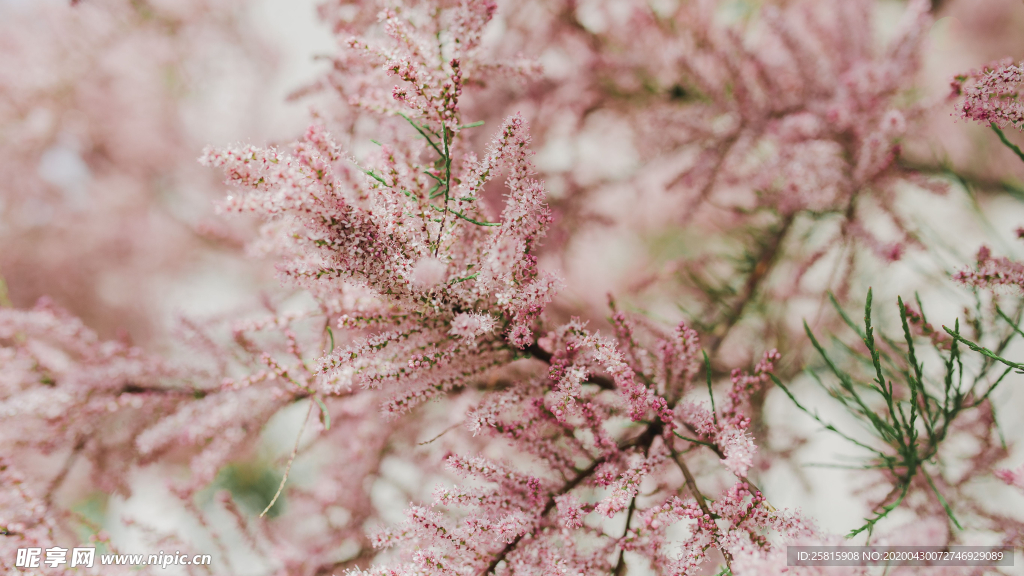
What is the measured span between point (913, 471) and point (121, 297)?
439 centimetres

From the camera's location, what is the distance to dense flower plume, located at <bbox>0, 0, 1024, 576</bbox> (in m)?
0.70

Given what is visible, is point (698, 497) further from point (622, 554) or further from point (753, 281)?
point (753, 281)

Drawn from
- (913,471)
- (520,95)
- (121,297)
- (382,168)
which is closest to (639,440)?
(913,471)

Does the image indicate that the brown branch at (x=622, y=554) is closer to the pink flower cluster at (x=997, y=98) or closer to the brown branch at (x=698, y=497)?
the brown branch at (x=698, y=497)

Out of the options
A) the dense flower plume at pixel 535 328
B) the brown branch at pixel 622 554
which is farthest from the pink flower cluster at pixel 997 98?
the brown branch at pixel 622 554

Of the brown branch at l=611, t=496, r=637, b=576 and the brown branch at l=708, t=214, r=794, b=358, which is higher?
the brown branch at l=708, t=214, r=794, b=358

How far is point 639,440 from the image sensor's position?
85 cm

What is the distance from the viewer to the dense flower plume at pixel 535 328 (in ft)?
2.28

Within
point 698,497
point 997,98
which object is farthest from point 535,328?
point 997,98

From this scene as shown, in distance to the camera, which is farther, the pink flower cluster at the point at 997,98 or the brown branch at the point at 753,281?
the brown branch at the point at 753,281

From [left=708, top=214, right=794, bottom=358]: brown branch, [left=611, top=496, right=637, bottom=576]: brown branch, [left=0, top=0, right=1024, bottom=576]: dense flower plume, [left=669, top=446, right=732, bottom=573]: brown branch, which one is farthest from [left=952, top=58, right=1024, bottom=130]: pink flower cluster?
[left=611, top=496, right=637, bottom=576]: brown branch

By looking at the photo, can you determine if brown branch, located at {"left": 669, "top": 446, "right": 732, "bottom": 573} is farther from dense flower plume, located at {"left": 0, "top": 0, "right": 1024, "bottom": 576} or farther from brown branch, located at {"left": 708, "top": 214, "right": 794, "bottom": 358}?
brown branch, located at {"left": 708, "top": 214, "right": 794, "bottom": 358}

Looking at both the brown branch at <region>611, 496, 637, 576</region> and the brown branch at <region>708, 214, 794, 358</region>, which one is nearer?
the brown branch at <region>611, 496, 637, 576</region>

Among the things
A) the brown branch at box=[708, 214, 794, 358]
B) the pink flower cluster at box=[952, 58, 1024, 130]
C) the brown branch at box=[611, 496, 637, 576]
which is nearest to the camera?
the pink flower cluster at box=[952, 58, 1024, 130]
